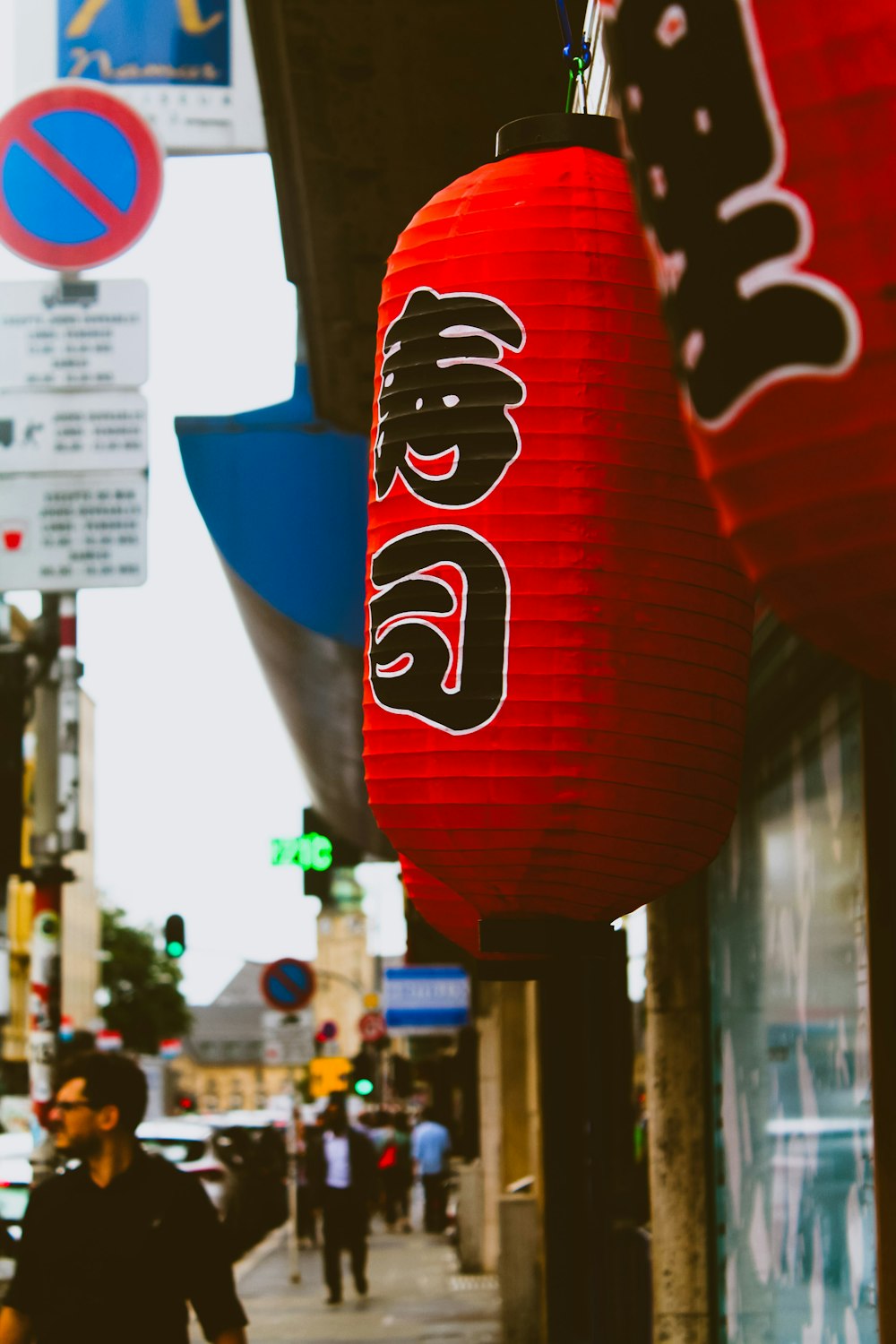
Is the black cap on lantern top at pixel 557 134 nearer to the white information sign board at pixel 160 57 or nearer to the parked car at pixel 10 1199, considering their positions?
the white information sign board at pixel 160 57

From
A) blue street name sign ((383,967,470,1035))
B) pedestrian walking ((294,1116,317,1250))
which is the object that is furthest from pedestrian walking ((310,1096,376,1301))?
blue street name sign ((383,967,470,1035))

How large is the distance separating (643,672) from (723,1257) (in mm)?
3899

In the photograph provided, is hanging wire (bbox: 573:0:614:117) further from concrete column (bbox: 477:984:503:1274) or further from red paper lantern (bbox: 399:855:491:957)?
concrete column (bbox: 477:984:503:1274)

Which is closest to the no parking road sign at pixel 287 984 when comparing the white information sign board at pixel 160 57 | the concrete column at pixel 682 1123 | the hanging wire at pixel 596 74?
the white information sign board at pixel 160 57

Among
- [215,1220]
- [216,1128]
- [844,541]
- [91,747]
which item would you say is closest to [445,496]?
[844,541]

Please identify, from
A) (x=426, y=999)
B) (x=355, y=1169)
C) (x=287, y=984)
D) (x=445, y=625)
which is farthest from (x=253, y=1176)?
(x=445, y=625)

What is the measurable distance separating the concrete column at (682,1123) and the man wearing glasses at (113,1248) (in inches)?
96.8

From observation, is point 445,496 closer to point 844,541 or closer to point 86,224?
point 844,541

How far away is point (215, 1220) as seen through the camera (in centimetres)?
448

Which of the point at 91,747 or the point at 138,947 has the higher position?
the point at 91,747

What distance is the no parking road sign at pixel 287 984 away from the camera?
66.0 feet

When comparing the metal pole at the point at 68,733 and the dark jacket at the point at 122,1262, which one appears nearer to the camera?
the dark jacket at the point at 122,1262

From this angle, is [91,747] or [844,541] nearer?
[844,541]

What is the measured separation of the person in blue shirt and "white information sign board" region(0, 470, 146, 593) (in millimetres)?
18929
